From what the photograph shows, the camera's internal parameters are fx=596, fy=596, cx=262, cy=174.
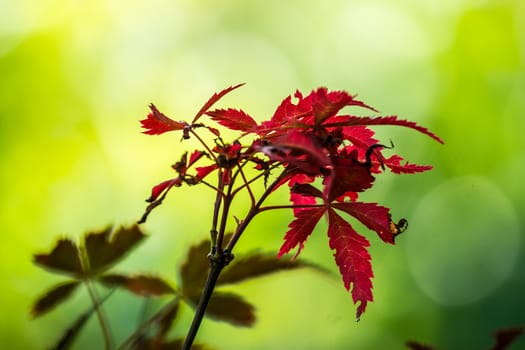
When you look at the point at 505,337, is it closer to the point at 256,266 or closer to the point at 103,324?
the point at 256,266

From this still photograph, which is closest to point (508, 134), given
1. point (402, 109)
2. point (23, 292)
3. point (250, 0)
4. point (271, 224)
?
point (402, 109)

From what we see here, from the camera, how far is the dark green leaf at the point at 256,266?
75cm

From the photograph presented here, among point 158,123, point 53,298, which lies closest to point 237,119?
point 158,123

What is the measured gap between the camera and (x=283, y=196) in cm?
509

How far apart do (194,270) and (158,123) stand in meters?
0.27

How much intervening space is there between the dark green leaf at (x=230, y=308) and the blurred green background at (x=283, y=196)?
3.46m

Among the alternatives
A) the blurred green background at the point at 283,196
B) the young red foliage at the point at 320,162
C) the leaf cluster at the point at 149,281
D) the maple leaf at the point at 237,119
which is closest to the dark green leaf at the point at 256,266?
the leaf cluster at the point at 149,281

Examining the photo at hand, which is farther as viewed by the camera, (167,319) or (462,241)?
(462,241)

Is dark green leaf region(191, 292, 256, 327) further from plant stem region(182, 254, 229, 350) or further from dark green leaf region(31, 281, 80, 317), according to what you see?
plant stem region(182, 254, 229, 350)

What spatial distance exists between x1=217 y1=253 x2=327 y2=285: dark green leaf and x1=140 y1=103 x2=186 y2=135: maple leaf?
0.80ft

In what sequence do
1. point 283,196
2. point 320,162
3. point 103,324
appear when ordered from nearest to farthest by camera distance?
point 320,162 → point 103,324 → point 283,196

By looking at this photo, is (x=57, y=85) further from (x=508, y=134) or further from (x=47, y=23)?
(x=508, y=134)

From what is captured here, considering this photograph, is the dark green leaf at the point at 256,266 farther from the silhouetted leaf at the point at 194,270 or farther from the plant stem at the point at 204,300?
the plant stem at the point at 204,300

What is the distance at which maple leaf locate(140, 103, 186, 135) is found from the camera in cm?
58
